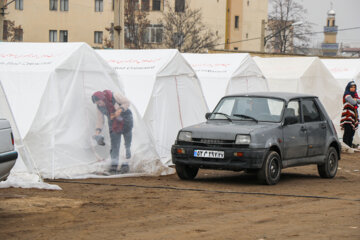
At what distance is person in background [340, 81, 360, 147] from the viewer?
20250mm

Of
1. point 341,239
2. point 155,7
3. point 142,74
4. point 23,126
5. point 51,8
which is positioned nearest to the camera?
point 341,239

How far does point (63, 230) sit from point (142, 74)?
9.40m

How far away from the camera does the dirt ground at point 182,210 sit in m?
7.38

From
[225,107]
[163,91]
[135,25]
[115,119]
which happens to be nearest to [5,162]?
[115,119]

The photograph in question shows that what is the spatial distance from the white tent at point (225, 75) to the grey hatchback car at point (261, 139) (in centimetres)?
645

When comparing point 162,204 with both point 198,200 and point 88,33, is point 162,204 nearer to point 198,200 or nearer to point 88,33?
point 198,200

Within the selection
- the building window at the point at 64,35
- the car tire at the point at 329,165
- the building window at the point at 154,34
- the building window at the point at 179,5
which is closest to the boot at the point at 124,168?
the car tire at the point at 329,165

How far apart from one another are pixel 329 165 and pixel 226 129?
9.24 ft

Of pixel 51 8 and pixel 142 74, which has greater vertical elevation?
pixel 51 8

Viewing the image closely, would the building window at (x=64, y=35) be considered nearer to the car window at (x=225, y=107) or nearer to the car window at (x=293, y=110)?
the car window at (x=225, y=107)

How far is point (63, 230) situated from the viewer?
742 centimetres

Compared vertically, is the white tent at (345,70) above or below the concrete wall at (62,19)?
below

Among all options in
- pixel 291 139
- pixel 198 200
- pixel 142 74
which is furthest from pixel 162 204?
pixel 142 74

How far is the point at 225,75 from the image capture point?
20.2 m
